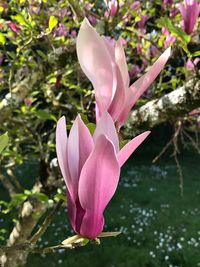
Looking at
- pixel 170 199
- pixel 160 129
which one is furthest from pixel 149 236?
pixel 160 129

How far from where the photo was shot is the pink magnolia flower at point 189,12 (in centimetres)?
134

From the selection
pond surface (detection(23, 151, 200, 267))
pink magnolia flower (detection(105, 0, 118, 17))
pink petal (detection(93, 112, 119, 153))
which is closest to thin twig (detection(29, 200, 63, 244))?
pink petal (detection(93, 112, 119, 153))

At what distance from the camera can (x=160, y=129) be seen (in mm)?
14148

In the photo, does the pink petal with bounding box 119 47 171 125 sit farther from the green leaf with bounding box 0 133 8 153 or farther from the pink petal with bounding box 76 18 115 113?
the green leaf with bounding box 0 133 8 153

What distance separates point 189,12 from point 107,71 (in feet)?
2.91

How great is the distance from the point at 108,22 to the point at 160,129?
12128mm

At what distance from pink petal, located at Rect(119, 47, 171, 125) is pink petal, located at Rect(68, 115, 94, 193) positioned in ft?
0.29

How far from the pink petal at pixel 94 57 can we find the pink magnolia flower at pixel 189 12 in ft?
2.66

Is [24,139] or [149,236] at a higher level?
[24,139]

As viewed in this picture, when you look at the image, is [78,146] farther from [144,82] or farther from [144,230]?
[144,230]

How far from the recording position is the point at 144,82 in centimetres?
63

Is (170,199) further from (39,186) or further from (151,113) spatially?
(151,113)

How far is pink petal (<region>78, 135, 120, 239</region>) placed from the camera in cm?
57

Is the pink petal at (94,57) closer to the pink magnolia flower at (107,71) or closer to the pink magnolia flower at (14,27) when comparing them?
the pink magnolia flower at (107,71)
